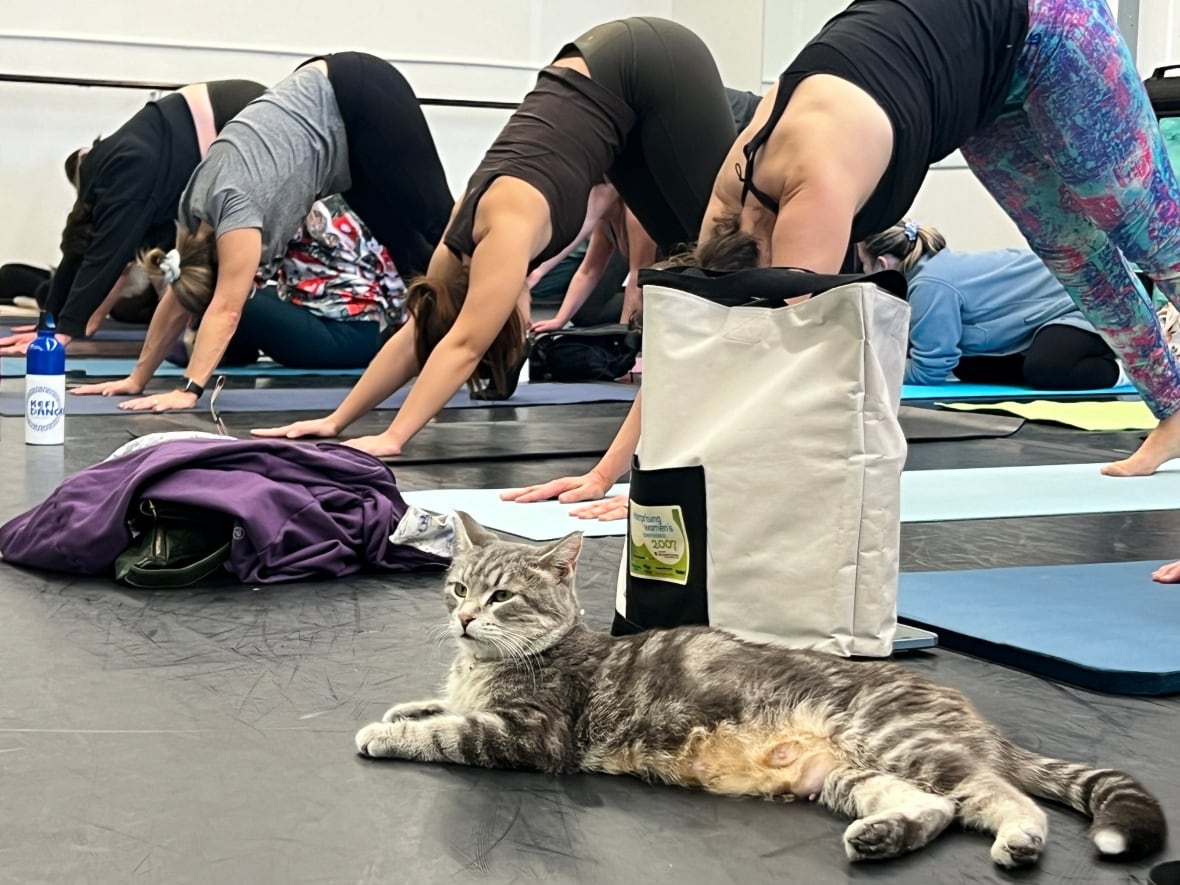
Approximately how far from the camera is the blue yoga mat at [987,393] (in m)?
5.65

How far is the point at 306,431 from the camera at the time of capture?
371cm

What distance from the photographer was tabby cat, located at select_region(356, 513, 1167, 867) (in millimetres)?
1243

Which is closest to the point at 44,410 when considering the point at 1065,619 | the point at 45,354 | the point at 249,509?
the point at 45,354

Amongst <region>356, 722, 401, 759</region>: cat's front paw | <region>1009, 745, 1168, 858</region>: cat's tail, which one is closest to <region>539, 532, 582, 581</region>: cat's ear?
<region>356, 722, 401, 759</region>: cat's front paw

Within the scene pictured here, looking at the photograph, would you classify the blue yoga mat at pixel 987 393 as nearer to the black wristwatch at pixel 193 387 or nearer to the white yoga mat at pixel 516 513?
the black wristwatch at pixel 193 387

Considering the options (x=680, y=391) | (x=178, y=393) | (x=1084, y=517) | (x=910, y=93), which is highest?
(x=910, y=93)

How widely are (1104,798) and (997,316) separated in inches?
197

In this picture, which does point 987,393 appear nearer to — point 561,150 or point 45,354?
point 561,150

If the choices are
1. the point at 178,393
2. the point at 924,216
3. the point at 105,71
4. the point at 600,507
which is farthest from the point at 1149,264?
the point at 105,71

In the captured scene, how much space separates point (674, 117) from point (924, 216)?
18.0 ft

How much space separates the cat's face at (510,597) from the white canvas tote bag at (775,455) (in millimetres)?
177

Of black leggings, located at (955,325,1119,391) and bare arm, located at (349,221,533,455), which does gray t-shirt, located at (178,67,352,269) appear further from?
black leggings, located at (955,325,1119,391)

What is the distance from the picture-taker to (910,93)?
2283mm

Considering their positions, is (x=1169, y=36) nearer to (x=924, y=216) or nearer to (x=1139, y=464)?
(x=924, y=216)
